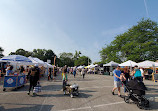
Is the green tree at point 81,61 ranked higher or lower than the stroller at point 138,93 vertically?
higher

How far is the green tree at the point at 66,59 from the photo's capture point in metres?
81.4

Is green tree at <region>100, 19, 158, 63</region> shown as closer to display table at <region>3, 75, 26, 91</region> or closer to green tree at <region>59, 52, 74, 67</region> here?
display table at <region>3, 75, 26, 91</region>

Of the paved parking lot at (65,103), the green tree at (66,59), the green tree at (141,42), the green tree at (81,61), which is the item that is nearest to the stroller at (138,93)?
the paved parking lot at (65,103)

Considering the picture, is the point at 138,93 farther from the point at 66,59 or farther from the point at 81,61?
the point at 66,59

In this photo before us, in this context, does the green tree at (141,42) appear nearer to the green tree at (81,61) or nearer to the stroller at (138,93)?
the stroller at (138,93)

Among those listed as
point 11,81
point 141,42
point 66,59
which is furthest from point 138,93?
point 66,59

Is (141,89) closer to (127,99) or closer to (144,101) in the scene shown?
(144,101)

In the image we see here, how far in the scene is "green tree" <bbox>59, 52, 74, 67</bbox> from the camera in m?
81.4

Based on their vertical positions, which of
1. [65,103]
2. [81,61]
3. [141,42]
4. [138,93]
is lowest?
[65,103]

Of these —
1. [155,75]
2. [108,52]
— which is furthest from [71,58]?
[155,75]

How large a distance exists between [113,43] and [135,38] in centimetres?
734

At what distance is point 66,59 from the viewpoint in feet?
270

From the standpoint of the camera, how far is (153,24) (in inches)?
1074

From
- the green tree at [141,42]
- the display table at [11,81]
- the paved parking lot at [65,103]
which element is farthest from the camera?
the green tree at [141,42]
